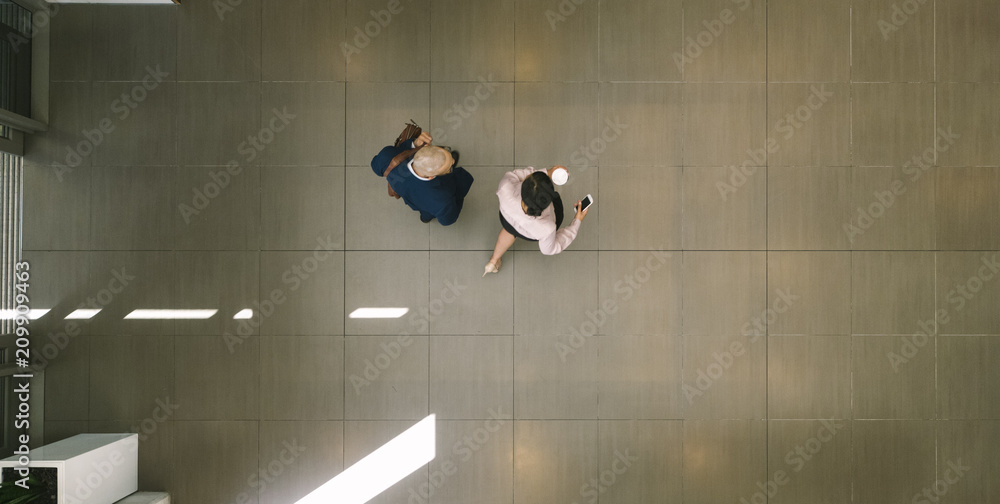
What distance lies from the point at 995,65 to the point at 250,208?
6512 millimetres

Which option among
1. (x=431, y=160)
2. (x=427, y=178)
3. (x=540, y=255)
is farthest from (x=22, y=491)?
(x=540, y=255)

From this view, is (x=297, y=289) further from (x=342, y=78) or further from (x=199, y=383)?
(x=342, y=78)

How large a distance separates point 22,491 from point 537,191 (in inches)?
161

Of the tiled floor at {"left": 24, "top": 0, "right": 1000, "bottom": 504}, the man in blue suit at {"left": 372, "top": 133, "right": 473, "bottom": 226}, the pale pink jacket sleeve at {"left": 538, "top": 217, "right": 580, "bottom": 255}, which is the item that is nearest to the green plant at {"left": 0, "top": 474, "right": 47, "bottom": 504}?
the tiled floor at {"left": 24, "top": 0, "right": 1000, "bottom": 504}

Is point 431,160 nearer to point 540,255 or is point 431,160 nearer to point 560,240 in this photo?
point 560,240

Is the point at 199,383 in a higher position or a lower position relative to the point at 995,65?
lower

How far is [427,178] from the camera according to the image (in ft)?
11.1

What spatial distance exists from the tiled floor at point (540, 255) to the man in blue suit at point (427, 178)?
484 mm

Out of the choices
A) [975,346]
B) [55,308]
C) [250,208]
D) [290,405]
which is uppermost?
[250,208]

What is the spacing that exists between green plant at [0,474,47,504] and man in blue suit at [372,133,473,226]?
3263 mm

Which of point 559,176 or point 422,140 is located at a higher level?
point 422,140

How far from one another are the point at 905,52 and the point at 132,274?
22.5 feet

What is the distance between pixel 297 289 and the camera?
4348 millimetres

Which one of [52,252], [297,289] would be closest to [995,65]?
[297,289]
